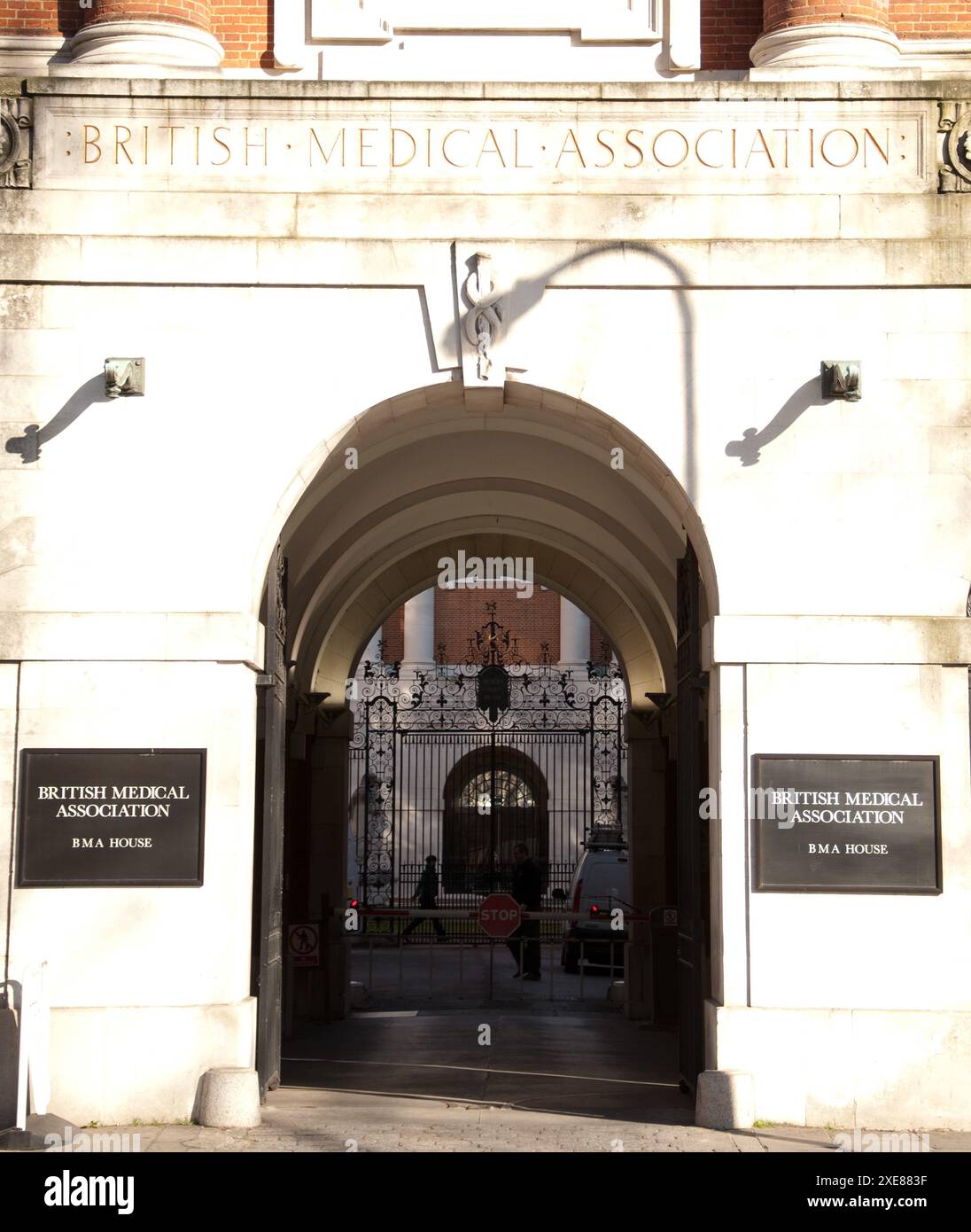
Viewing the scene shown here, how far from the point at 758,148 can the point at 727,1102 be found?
6679mm

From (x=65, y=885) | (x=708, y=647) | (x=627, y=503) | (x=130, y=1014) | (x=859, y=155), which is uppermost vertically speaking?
(x=859, y=155)

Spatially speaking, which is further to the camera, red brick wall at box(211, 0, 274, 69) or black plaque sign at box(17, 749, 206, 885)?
red brick wall at box(211, 0, 274, 69)

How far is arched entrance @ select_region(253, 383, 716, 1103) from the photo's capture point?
461 inches

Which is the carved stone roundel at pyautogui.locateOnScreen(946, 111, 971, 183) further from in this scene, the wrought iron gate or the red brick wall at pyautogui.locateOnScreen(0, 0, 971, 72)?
the wrought iron gate

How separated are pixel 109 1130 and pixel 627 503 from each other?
7836 millimetres

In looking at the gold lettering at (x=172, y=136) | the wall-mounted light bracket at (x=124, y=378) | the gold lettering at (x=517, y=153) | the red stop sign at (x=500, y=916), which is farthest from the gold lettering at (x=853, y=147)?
the red stop sign at (x=500, y=916)

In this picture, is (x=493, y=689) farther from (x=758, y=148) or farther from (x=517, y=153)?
(x=758, y=148)

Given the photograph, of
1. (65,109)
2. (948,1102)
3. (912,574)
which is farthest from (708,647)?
(65,109)

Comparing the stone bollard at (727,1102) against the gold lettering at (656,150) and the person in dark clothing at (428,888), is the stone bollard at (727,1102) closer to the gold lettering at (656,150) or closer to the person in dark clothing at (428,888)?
the gold lettering at (656,150)

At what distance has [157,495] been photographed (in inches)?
430

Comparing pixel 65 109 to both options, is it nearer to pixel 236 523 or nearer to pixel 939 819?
pixel 236 523

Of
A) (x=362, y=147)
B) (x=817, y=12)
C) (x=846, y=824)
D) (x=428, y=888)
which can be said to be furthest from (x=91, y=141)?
(x=428, y=888)

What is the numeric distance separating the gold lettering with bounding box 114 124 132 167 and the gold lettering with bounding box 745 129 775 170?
449 centimetres

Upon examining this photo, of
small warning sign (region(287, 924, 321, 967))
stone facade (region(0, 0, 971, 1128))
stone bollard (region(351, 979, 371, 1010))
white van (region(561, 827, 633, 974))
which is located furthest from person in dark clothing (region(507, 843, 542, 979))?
stone facade (region(0, 0, 971, 1128))
